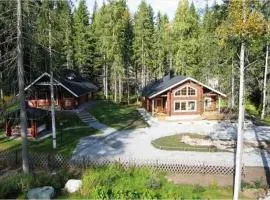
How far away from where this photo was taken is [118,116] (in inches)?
1654

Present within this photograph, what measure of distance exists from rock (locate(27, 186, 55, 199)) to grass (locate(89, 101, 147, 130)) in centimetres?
1936

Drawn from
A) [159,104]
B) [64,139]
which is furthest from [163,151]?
[159,104]

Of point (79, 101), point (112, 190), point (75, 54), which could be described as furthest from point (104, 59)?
point (112, 190)

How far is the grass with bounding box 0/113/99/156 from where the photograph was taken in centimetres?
2753

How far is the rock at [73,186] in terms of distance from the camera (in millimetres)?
17344

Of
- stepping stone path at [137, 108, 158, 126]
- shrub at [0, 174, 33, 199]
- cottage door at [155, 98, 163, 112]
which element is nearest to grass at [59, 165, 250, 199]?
shrub at [0, 174, 33, 199]

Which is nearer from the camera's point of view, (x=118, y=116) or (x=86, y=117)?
(x=86, y=117)

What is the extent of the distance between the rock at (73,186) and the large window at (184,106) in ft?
83.3

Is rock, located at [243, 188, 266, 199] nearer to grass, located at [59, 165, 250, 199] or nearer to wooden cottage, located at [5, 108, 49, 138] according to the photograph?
grass, located at [59, 165, 250, 199]

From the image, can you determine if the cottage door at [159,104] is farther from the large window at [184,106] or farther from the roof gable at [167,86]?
the large window at [184,106]

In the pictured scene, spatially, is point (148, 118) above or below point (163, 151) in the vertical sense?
above

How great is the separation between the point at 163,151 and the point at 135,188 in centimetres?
1091

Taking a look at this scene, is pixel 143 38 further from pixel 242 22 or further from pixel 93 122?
pixel 242 22

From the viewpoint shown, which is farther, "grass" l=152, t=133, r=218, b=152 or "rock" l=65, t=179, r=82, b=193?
"grass" l=152, t=133, r=218, b=152
